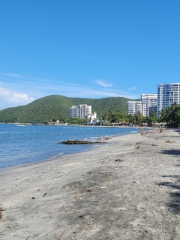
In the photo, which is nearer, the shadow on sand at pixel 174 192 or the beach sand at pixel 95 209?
the beach sand at pixel 95 209

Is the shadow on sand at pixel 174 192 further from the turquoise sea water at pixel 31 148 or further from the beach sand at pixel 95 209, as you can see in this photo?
the turquoise sea water at pixel 31 148

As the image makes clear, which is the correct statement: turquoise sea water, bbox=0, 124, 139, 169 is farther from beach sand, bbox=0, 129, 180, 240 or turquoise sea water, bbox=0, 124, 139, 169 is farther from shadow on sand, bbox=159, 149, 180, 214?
shadow on sand, bbox=159, 149, 180, 214

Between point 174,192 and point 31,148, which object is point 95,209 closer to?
point 174,192

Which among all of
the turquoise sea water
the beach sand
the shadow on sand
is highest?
the shadow on sand

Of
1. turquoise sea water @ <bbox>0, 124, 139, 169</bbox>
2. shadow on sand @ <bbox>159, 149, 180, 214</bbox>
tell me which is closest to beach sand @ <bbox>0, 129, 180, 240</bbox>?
shadow on sand @ <bbox>159, 149, 180, 214</bbox>

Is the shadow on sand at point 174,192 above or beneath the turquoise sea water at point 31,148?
above

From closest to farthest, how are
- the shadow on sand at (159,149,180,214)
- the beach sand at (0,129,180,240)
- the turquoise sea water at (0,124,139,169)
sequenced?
the beach sand at (0,129,180,240) → the shadow on sand at (159,149,180,214) → the turquoise sea water at (0,124,139,169)

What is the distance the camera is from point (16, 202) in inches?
334

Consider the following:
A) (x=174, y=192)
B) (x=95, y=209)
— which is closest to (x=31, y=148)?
(x=174, y=192)

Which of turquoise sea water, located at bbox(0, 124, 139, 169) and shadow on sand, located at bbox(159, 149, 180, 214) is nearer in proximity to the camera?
shadow on sand, located at bbox(159, 149, 180, 214)

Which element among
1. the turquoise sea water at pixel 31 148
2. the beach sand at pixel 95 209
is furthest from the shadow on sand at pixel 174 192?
the turquoise sea water at pixel 31 148

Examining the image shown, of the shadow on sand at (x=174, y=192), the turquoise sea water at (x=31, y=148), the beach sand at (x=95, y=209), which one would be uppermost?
the shadow on sand at (x=174, y=192)

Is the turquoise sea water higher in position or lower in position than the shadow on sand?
lower

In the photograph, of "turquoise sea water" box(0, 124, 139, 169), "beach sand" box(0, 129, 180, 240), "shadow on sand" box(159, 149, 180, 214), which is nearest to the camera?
"beach sand" box(0, 129, 180, 240)
